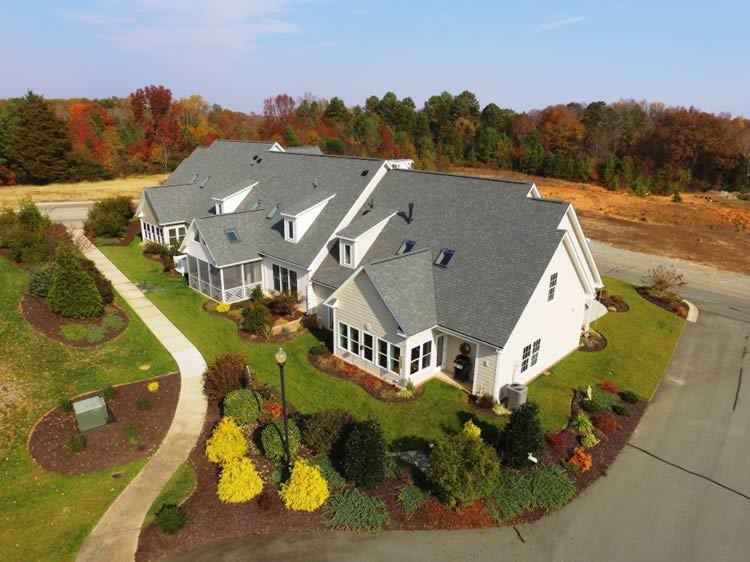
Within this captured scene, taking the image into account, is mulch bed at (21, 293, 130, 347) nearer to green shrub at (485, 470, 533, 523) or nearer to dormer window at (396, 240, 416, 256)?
dormer window at (396, 240, 416, 256)

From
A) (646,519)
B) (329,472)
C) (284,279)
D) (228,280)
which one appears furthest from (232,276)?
(646,519)

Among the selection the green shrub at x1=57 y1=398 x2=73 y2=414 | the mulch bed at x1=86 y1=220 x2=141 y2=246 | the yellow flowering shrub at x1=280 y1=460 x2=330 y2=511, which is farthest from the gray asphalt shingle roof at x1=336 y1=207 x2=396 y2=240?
the mulch bed at x1=86 y1=220 x2=141 y2=246

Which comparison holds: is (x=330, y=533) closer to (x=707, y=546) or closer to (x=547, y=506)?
(x=547, y=506)

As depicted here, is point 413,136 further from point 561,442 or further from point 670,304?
point 561,442

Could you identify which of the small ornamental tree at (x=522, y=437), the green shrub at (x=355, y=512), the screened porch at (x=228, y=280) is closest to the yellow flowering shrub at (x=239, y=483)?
the green shrub at (x=355, y=512)

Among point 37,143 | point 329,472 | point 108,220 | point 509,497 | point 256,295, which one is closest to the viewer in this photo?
point 509,497
